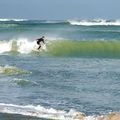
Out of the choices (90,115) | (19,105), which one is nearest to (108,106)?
(90,115)

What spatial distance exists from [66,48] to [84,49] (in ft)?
4.42

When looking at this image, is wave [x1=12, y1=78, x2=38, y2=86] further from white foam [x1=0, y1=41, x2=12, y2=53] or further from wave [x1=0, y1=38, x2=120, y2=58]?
white foam [x1=0, y1=41, x2=12, y2=53]

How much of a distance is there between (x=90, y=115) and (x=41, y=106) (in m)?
1.68

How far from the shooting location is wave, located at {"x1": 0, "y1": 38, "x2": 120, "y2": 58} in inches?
1414

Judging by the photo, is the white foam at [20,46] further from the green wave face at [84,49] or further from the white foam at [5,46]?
the green wave face at [84,49]

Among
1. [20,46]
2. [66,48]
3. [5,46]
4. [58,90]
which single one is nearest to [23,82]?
[58,90]

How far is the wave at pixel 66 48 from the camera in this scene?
35906 millimetres

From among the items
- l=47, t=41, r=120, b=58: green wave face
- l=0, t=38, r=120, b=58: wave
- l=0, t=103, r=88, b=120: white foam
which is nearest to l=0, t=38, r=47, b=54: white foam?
l=0, t=38, r=120, b=58: wave

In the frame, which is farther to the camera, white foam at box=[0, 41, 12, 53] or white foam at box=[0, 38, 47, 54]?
white foam at box=[0, 41, 12, 53]

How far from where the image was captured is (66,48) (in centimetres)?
3997

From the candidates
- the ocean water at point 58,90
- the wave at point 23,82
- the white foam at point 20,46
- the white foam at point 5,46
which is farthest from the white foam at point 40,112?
the white foam at point 5,46

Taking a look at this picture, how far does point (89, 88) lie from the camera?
64.1 feet

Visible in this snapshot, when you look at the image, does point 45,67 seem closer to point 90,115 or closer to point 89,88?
point 89,88

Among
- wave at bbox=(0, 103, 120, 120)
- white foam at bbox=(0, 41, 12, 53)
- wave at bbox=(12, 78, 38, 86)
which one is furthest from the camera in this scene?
white foam at bbox=(0, 41, 12, 53)
